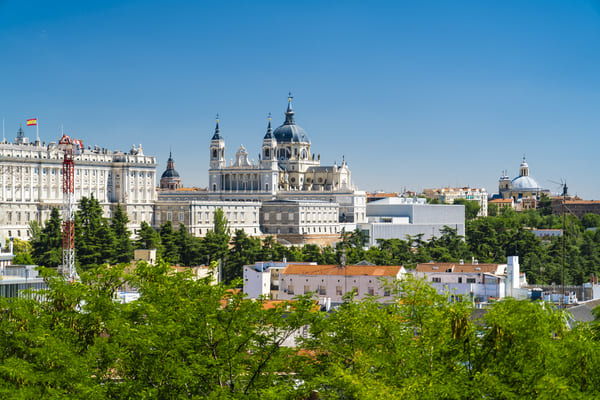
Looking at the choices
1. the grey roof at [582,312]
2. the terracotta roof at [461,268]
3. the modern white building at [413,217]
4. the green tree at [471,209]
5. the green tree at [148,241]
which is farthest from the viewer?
the green tree at [471,209]

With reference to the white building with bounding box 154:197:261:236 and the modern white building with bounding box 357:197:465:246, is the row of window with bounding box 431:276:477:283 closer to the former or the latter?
the white building with bounding box 154:197:261:236

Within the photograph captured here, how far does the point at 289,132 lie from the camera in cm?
17088

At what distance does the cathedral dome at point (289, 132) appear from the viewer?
17062 centimetres

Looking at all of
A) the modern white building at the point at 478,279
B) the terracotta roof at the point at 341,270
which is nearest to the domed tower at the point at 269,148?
the modern white building at the point at 478,279

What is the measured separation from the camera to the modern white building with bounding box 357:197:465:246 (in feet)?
474

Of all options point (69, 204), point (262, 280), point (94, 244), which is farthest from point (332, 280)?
point (94, 244)

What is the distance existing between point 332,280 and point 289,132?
365ft

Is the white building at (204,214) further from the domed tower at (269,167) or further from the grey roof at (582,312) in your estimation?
the grey roof at (582,312)

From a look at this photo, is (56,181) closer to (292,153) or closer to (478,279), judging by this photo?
(292,153)

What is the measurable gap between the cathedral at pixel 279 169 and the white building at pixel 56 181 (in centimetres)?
1692

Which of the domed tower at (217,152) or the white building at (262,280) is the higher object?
the domed tower at (217,152)

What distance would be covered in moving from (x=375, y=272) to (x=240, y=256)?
31.2m

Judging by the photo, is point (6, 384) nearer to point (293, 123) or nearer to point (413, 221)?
point (413, 221)

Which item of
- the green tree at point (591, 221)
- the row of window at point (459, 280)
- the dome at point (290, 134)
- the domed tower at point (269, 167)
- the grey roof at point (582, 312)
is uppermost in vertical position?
the dome at point (290, 134)
